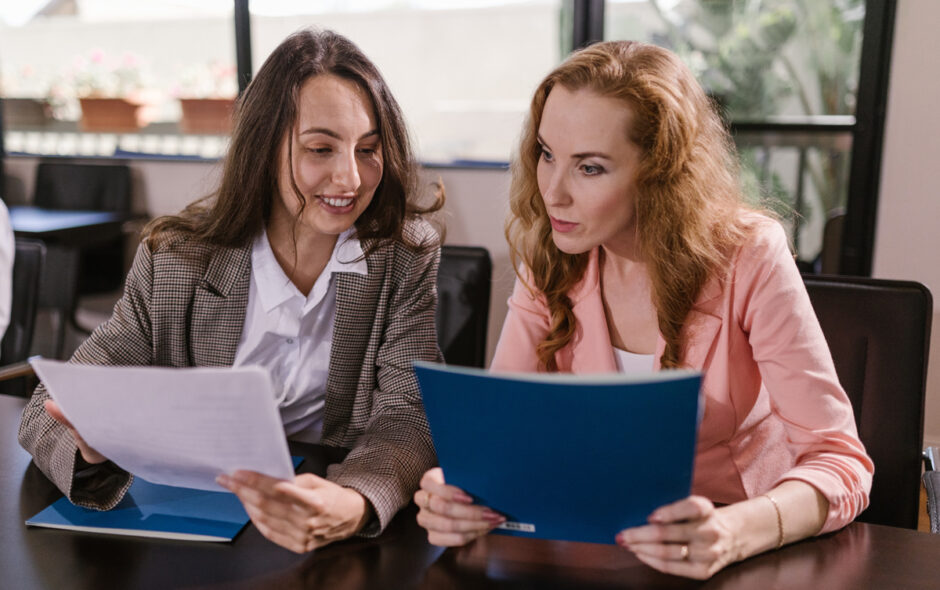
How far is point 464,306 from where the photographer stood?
1637mm

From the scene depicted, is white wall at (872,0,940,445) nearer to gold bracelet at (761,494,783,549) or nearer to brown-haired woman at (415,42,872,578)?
brown-haired woman at (415,42,872,578)

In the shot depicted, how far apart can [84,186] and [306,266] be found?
3.06 m

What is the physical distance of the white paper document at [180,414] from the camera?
0.78 m

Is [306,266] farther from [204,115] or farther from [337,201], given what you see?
[204,115]

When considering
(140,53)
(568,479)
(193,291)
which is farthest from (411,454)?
(140,53)

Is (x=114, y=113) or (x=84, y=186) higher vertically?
(x=114, y=113)

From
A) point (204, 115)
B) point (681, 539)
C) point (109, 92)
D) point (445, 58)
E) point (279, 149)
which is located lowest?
point (681, 539)

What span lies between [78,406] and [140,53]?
3.82 metres

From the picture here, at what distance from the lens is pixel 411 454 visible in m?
1.14

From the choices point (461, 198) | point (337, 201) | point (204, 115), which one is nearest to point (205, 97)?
point (204, 115)

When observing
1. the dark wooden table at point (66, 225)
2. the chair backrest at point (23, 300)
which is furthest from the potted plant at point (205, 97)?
the chair backrest at point (23, 300)

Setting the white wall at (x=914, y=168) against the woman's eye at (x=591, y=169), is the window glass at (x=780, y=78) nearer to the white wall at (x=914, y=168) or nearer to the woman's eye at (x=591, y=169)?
the white wall at (x=914, y=168)

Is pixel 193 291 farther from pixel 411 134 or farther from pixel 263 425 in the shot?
pixel 263 425

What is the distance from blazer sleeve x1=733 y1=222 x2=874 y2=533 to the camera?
101cm
